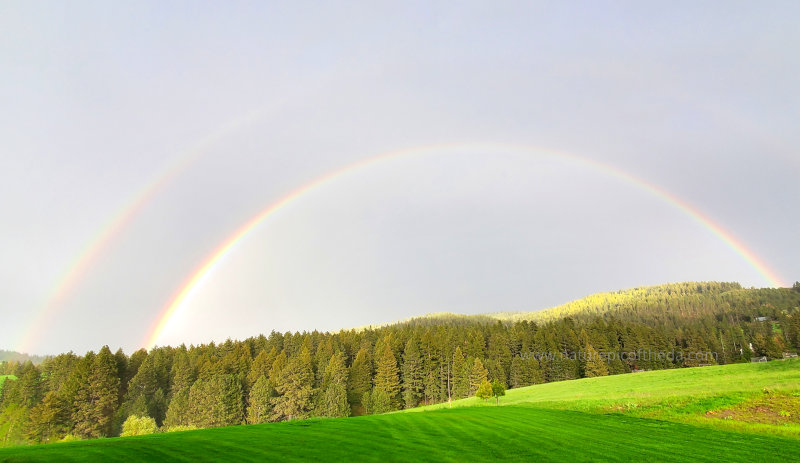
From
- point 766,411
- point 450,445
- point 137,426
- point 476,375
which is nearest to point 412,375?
point 476,375

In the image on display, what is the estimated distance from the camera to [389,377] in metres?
103

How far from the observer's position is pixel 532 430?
27469 mm

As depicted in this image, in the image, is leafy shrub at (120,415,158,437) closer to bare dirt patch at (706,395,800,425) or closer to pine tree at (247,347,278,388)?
pine tree at (247,347,278,388)

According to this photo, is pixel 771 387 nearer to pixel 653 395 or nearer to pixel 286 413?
pixel 653 395

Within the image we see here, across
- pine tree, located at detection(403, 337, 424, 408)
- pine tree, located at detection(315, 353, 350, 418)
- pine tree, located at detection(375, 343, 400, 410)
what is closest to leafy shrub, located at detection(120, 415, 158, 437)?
pine tree, located at detection(315, 353, 350, 418)

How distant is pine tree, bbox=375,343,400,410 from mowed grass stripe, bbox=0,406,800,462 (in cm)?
7545

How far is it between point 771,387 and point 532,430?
912 inches

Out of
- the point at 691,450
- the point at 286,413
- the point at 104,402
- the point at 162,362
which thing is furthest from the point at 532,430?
the point at 162,362

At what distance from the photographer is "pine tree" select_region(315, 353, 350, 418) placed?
90.6 metres

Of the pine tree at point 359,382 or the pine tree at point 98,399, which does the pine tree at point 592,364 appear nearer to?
the pine tree at point 359,382

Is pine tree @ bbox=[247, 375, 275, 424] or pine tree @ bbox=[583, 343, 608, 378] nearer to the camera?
pine tree @ bbox=[247, 375, 275, 424]

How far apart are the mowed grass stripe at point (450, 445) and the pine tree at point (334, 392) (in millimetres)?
65432

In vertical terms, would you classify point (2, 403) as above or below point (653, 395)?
below

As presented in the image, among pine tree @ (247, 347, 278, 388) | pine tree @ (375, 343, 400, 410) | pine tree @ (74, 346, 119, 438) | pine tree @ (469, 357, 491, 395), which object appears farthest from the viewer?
pine tree @ (247, 347, 278, 388)
